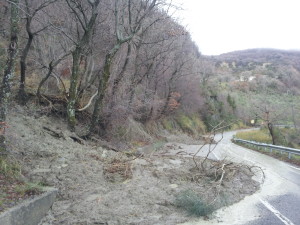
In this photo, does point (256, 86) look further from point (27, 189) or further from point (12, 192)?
point (12, 192)

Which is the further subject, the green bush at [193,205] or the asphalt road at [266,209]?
the green bush at [193,205]

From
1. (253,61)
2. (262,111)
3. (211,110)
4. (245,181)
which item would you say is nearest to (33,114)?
(245,181)

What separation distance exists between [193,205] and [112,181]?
2614mm

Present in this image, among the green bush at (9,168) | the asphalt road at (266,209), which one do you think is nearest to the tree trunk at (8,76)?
the green bush at (9,168)

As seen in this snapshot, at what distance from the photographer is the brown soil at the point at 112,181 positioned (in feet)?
19.5

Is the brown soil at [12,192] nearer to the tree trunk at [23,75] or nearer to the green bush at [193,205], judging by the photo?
the green bush at [193,205]

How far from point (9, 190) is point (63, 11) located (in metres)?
14.2

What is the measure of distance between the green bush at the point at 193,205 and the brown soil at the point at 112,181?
0.59ft

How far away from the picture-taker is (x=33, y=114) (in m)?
12.3

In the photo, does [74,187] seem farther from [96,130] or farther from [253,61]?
[253,61]

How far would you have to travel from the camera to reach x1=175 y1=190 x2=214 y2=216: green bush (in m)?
6.14

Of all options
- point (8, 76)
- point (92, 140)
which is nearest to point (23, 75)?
point (92, 140)

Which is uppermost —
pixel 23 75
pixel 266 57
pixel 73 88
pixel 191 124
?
pixel 266 57

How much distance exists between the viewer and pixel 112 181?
25.6ft
